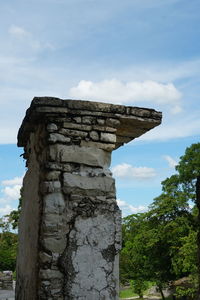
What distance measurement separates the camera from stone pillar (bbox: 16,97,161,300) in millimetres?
3834

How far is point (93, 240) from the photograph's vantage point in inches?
156

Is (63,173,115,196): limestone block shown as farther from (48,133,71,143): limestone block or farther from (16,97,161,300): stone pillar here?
(48,133,71,143): limestone block

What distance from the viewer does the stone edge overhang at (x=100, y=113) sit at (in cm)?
404

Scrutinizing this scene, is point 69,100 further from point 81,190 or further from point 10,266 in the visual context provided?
point 10,266

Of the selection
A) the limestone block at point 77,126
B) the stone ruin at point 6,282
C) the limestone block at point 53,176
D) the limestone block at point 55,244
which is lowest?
the stone ruin at point 6,282

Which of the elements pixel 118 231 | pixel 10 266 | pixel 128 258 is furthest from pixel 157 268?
pixel 118 231

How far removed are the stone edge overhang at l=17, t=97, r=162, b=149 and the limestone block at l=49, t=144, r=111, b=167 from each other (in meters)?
0.33

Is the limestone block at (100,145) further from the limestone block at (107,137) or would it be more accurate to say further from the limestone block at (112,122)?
the limestone block at (112,122)

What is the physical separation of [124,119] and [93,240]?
1267mm

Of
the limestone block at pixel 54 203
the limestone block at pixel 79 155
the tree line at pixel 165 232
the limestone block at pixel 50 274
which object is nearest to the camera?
the limestone block at pixel 50 274

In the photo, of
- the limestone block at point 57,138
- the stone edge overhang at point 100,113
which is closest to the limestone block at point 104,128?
the stone edge overhang at point 100,113

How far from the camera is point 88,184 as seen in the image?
4.05 m

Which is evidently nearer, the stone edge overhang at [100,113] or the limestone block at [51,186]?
the limestone block at [51,186]

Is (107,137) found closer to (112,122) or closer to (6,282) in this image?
(112,122)
